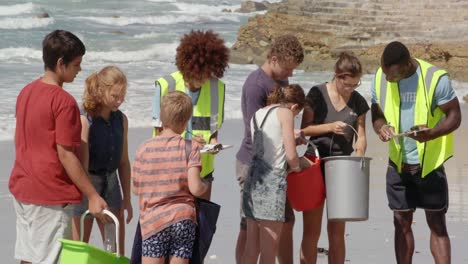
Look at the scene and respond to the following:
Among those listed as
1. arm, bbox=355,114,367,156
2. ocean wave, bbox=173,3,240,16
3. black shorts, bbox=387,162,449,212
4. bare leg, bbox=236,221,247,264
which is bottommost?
ocean wave, bbox=173,3,240,16

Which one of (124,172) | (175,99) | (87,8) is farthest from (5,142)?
(87,8)

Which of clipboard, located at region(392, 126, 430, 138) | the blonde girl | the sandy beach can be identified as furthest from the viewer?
the sandy beach

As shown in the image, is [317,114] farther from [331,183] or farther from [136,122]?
[136,122]

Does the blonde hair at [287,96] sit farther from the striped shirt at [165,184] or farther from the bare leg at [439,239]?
the bare leg at [439,239]

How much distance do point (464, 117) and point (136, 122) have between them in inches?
186

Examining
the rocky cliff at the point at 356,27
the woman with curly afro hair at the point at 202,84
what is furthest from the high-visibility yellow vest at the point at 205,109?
the rocky cliff at the point at 356,27

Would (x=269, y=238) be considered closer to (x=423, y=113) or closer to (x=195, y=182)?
(x=195, y=182)

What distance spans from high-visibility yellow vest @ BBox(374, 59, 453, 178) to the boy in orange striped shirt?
5.62ft

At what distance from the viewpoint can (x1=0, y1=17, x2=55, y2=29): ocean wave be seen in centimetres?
3753

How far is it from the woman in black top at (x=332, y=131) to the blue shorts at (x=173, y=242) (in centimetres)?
144

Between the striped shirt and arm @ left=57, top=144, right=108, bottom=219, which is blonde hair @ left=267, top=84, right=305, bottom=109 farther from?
arm @ left=57, top=144, right=108, bottom=219

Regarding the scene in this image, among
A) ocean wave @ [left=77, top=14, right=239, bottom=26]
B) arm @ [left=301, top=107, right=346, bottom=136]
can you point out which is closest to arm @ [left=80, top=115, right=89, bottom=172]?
arm @ [left=301, top=107, right=346, bottom=136]

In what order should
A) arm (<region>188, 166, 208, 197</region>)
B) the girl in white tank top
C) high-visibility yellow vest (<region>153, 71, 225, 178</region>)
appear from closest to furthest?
arm (<region>188, 166, 208, 197</region>) → the girl in white tank top → high-visibility yellow vest (<region>153, 71, 225, 178</region>)

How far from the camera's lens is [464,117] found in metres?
16.2
